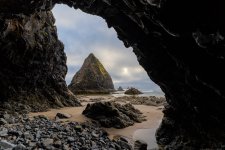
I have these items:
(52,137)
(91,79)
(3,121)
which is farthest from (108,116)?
(91,79)

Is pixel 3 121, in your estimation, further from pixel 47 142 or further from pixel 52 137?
pixel 47 142

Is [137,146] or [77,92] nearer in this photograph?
[137,146]

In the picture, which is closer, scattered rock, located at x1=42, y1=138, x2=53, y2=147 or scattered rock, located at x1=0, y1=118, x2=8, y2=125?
scattered rock, located at x1=42, y1=138, x2=53, y2=147

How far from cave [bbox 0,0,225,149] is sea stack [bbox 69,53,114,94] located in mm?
30789

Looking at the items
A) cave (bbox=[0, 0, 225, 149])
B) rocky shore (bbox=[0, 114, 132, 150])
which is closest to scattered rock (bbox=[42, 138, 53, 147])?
rocky shore (bbox=[0, 114, 132, 150])

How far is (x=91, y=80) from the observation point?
62.2 m

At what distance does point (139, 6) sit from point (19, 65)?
14637 millimetres

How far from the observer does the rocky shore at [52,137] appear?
40.4ft

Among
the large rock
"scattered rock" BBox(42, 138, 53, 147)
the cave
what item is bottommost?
"scattered rock" BBox(42, 138, 53, 147)

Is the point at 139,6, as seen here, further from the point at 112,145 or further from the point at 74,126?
the point at 74,126

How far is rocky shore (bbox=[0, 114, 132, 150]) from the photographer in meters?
12.3

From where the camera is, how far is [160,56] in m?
14.1

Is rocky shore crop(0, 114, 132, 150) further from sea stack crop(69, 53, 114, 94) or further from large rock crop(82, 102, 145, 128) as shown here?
sea stack crop(69, 53, 114, 94)

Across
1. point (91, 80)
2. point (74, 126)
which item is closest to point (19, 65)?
point (74, 126)
